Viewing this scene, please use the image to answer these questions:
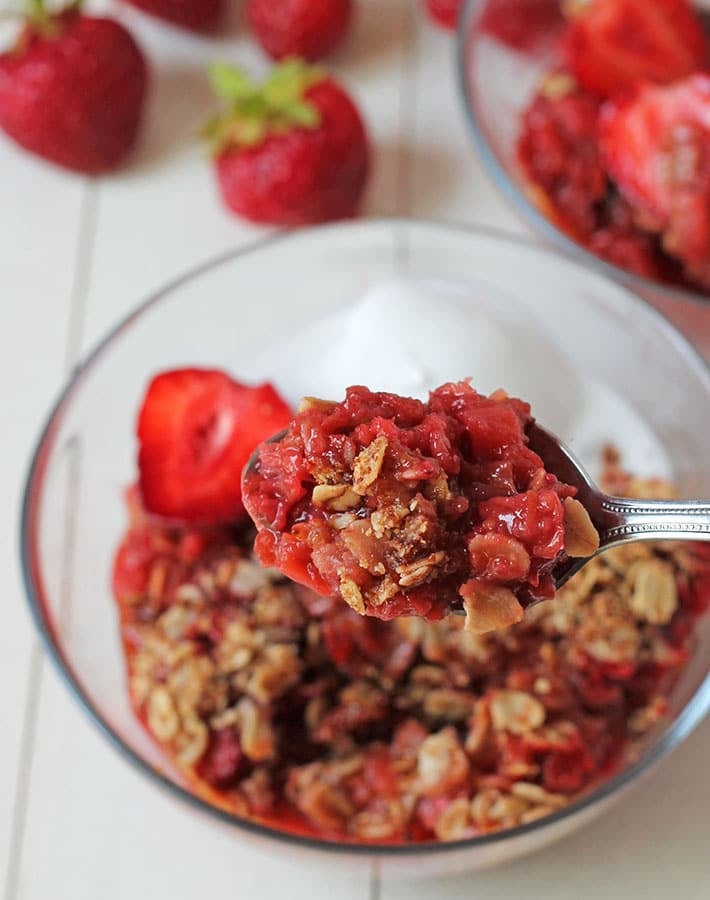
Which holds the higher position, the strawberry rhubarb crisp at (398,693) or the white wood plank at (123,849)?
the strawberry rhubarb crisp at (398,693)

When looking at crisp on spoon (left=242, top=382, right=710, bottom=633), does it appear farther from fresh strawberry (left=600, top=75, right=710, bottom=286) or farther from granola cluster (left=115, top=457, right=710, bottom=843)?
fresh strawberry (left=600, top=75, right=710, bottom=286)

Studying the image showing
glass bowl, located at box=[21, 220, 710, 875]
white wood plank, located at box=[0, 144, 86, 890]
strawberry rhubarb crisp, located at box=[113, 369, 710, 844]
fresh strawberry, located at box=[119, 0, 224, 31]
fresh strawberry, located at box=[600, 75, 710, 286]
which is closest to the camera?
strawberry rhubarb crisp, located at box=[113, 369, 710, 844]

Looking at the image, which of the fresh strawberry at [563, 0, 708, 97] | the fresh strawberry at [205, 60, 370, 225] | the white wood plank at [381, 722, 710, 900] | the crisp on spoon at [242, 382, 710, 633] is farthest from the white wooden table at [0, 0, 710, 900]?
the crisp on spoon at [242, 382, 710, 633]

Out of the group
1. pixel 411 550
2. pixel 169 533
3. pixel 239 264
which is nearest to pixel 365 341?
pixel 239 264

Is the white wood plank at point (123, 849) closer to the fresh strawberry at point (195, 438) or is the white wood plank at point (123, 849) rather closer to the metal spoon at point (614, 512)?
the fresh strawberry at point (195, 438)

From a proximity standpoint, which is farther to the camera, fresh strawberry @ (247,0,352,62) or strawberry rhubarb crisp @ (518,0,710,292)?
fresh strawberry @ (247,0,352,62)

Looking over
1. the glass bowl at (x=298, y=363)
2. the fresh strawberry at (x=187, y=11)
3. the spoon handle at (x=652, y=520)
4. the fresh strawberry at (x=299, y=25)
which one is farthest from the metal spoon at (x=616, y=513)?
the fresh strawberry at (x=187, y=11)
